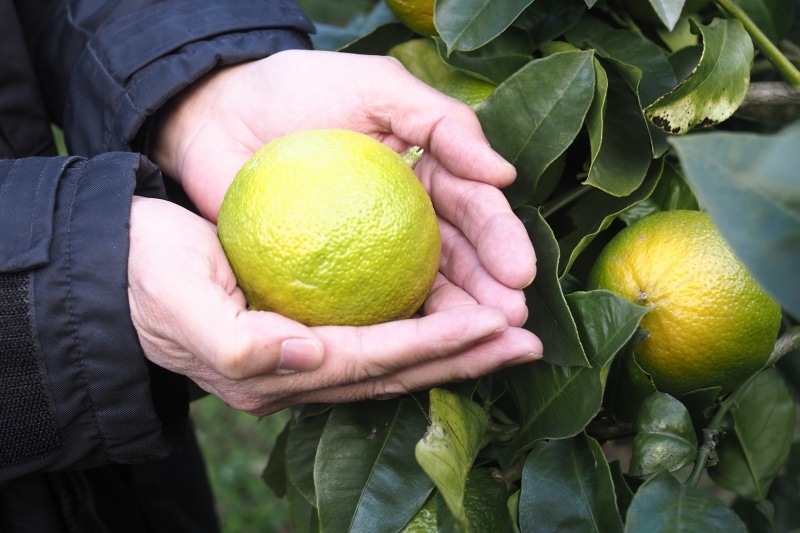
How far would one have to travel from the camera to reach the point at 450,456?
72 cm

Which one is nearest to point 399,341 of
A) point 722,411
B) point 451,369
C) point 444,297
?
point 451,369

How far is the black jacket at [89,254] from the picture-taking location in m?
0.90

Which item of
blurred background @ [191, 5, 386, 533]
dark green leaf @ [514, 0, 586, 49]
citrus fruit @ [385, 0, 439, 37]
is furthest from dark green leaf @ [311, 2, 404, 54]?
blurred background @ [191, 5, 386, 533]

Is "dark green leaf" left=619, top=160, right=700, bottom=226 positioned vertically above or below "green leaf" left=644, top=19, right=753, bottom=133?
below

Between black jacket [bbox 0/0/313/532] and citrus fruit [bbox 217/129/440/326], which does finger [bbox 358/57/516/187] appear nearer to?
citrus fruit [bbox 217/129/440/326]

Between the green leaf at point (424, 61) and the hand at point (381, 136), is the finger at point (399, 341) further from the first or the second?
the green leaf at point (424, 61)

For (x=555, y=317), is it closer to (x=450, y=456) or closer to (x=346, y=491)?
(x=450, y=456)

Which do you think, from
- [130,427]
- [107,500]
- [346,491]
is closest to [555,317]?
[346,491]

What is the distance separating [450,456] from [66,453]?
57 centimetres

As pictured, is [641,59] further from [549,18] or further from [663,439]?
[663,439]

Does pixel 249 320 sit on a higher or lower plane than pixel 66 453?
higher

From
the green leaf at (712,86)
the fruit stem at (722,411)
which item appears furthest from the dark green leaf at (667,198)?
the fruit stem at (722,411)

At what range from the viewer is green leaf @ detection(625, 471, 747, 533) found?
2.23 feet

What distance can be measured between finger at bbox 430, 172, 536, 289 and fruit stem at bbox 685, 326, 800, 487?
276mm
